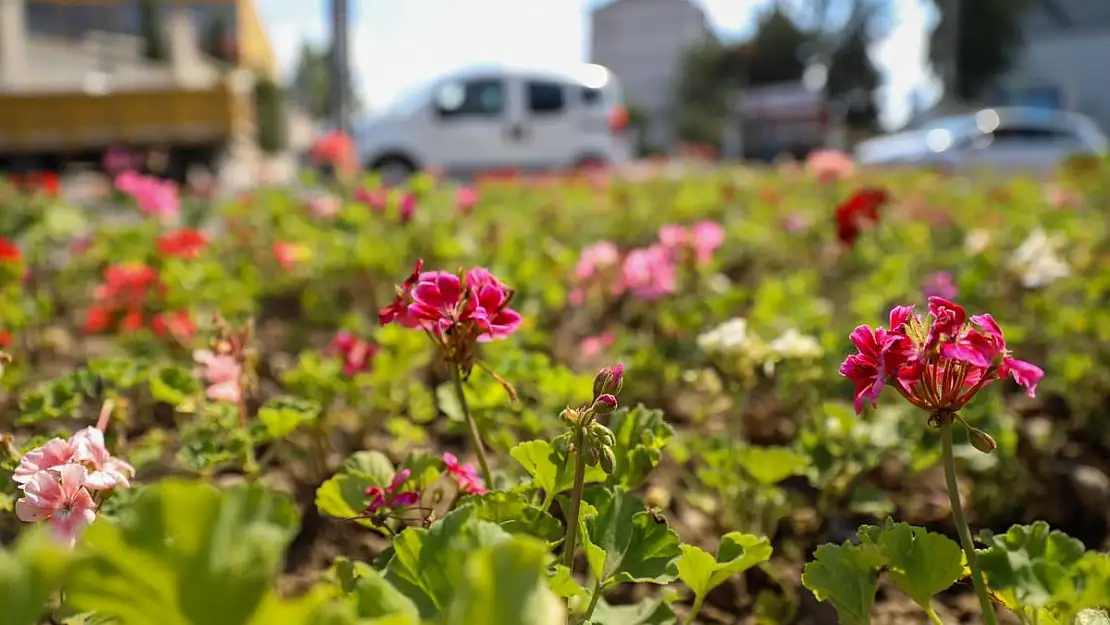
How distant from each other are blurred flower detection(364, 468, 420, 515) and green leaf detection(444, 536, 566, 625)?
23.9 inches

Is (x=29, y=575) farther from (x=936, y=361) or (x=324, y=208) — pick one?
(x=324, y=208)

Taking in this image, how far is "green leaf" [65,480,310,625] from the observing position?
57 cm

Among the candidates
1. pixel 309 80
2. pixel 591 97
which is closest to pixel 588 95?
pixel 591 97

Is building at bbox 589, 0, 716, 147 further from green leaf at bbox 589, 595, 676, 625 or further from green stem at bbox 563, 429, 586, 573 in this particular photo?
green stem at bbox 563, 429, 586, 573

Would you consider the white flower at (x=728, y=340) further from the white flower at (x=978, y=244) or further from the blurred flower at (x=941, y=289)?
the white flower at (x=978, y=244)

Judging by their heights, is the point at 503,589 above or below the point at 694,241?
above

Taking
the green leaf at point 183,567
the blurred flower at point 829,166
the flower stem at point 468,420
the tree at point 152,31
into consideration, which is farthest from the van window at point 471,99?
the tree at point 152,31

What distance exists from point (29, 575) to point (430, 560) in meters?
0.32

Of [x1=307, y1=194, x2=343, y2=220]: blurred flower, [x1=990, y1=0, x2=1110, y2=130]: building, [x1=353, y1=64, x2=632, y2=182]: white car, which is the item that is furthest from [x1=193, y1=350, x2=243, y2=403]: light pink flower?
[x1=990, y1=0, x2=1110, y2=130]: building

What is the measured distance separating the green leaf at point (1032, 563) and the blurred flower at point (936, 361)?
156 mm

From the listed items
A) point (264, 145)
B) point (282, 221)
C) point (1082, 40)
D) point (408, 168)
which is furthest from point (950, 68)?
point (282, 221)

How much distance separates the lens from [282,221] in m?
4.52

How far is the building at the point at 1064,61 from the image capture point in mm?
32969

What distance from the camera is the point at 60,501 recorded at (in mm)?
1058
